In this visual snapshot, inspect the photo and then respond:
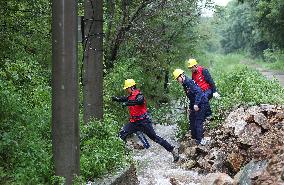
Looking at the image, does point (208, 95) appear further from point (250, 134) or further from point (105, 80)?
point (105, 80)

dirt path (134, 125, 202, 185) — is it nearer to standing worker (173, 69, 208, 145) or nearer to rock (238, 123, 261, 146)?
standing worker (173, 69, 208, 145)

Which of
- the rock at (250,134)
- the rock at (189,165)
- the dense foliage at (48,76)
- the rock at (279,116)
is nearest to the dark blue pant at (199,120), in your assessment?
the rock at (189,165)

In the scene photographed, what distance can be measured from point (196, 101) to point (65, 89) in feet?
18.4

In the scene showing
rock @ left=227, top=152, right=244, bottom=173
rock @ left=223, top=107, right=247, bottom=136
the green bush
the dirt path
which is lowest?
the dirt path

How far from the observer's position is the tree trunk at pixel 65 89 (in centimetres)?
496

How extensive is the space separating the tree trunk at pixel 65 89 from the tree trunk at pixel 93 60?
2.13 meters

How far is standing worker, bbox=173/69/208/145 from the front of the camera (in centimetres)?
1031

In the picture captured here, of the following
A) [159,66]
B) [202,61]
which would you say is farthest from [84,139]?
[202,61]

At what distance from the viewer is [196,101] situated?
10.3 m

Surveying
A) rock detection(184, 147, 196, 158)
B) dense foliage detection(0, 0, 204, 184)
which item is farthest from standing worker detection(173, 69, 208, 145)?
dense foliage detection(0, 0, 204, 184)

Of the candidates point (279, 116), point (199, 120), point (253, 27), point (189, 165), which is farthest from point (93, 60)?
point (253, 27)

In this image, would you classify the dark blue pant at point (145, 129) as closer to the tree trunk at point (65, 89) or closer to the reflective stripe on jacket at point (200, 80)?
the reflective stripe on jacket at point (200, 80)

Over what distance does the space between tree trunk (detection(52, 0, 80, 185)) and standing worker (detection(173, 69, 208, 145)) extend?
209 inches

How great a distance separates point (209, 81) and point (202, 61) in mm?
19299
